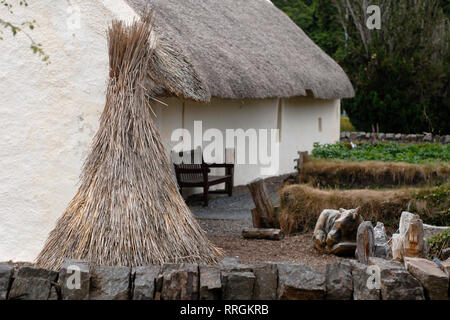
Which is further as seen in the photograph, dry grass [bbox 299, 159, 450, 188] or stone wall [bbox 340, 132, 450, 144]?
stone wall [bbox 340, 132, 450, 144]

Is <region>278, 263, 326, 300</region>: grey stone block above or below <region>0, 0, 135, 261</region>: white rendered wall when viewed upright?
below

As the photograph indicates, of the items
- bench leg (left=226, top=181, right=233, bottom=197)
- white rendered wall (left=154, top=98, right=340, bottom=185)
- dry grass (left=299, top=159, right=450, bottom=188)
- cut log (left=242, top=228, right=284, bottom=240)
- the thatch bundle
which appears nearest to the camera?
the thatch bundle

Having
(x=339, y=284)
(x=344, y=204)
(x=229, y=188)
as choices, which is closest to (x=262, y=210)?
(x=344, y=204)

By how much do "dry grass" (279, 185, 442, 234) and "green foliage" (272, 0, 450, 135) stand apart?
1130 cm

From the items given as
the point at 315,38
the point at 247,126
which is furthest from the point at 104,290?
the point at 315,38

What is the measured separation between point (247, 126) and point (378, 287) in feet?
27.3

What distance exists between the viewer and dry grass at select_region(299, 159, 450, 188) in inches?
336

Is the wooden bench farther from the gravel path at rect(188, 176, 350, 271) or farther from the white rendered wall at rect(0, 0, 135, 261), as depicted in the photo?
the white rendered wall at rect(0, 0, 135, 261)

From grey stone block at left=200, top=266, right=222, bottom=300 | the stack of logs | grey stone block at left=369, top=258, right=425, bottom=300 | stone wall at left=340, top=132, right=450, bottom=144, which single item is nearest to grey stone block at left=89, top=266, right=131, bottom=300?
grey stone block at left=200, top=266, right=222, bottom=300

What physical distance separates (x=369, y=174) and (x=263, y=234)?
1.79 m

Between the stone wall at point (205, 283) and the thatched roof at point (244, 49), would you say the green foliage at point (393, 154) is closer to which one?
the thatched roof at point (244, 49)

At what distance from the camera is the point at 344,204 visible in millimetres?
7852

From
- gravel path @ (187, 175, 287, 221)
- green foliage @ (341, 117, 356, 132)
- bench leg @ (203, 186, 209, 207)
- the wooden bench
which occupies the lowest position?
gravel path @ (187, 175, 287, 221)

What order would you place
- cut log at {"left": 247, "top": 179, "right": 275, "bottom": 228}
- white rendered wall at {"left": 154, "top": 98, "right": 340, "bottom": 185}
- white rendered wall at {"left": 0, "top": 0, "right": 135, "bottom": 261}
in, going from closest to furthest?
white rendered wall at {"left": 0, "top": 0, "right": 135, "bottom": 261} < cut log at {"left": 247, "top": 179, "right": 275, "bottom": 228} < white rendered wall at {"left": 154, "top": 98, "right": 340, "bottom": 185}
